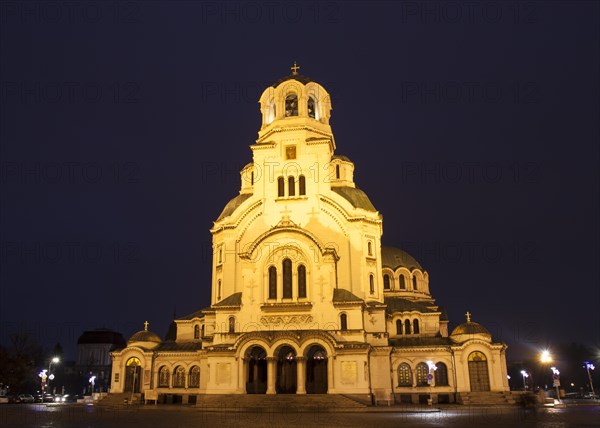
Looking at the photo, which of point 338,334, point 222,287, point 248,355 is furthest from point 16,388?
point 338,334

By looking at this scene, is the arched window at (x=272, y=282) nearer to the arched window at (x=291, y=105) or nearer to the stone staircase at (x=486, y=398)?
the arched window at (x=291, y=105)

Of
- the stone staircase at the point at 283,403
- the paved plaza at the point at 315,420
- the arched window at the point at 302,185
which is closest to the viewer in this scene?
the paved plaza at the point at 315,420

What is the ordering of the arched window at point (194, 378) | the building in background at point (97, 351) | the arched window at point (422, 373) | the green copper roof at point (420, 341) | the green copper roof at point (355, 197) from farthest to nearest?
the building in background at point (97, 351), the green copper roof at point (355, 197), the arched window at point (194, 378), the green copper roof at point (420, 341), the arched window at point (422, 373)

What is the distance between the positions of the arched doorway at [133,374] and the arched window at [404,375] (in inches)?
792

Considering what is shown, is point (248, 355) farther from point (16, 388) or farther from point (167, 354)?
point (16, 388)

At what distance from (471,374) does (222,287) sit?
19.6m

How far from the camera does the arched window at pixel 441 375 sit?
40.2 metres

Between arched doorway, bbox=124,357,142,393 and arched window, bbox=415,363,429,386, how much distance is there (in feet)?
70.3

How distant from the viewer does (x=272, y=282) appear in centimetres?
4075

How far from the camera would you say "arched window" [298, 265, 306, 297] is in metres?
40.2

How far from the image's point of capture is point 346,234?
43094 millimetres

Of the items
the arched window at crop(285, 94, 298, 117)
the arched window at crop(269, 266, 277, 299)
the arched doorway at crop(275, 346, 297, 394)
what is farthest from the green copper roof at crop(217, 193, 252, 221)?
the arched doorway at crop(275, 346, 297, 394)

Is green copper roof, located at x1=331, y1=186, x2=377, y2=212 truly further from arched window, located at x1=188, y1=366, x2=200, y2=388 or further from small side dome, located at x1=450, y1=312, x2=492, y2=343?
arched window, located at x1=188, y1=366, x2=200, y2=388

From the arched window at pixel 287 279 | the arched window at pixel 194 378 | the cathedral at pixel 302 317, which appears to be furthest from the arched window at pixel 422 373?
the arched window at pixel 194 378
